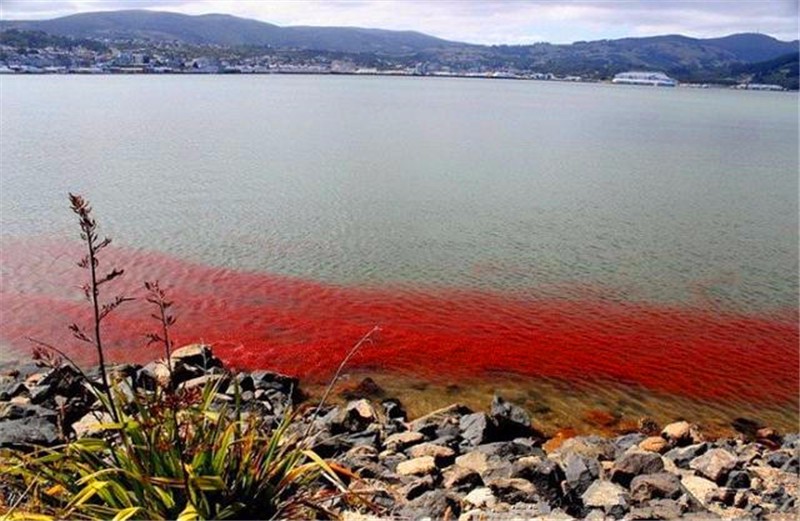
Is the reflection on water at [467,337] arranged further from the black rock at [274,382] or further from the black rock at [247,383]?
the black rock at [247,383]

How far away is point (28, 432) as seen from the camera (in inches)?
332

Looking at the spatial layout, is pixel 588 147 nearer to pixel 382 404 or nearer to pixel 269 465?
pixel 382 404

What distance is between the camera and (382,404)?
12.5 m

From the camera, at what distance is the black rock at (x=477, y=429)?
1038 cm

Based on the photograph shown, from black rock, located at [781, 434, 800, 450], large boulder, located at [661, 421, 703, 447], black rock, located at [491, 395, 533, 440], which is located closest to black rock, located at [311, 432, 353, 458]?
black rock, located at [491, 395, 533, 440]

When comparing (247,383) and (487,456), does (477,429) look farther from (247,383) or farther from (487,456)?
(247,383)

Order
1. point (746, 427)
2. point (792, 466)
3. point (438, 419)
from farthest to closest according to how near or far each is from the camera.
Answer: point (746, 427) → point (438, 419) → point (792, 466)

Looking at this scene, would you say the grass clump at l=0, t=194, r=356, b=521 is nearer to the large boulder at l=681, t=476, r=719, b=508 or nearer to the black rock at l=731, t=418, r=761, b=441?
the large boulder at l=681, t=476, r=719, b=508

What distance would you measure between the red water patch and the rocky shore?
187 centimetres

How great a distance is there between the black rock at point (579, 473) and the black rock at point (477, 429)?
182 cm

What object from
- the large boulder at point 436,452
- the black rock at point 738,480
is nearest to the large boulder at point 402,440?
the large boulder at point 436,452

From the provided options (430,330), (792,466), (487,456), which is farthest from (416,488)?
(430,330)

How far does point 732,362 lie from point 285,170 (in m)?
26.8

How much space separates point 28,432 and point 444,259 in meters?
15.0
